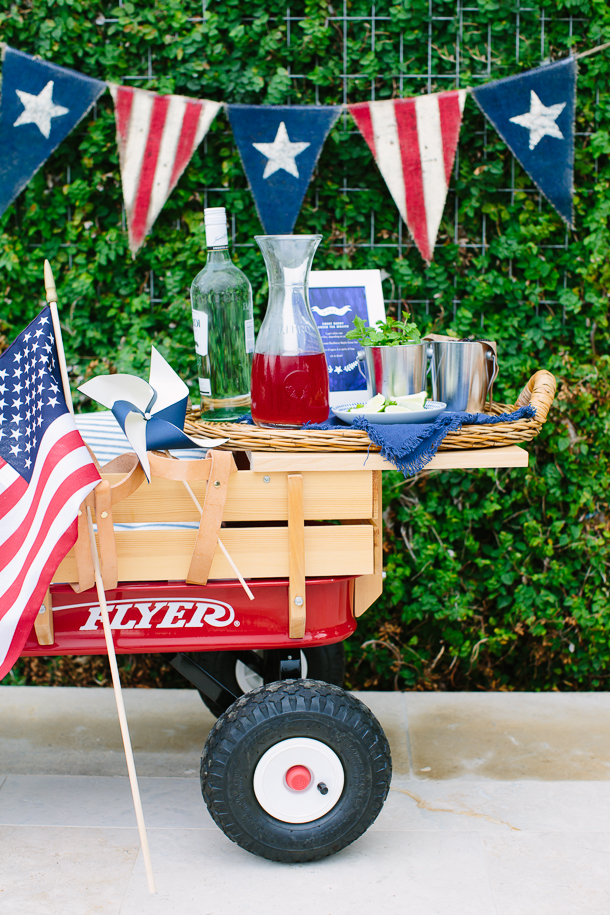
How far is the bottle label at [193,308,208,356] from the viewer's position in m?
1.88

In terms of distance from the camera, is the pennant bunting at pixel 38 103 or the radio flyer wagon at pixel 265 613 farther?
the pennant bunting at pixel 38 103

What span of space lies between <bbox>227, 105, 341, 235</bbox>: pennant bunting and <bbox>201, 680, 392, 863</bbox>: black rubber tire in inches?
58.1

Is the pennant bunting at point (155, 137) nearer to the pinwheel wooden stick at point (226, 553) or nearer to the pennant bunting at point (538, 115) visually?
the pennant bunting at point (538, 115)

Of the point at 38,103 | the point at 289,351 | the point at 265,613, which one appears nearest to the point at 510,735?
the point at 265,613

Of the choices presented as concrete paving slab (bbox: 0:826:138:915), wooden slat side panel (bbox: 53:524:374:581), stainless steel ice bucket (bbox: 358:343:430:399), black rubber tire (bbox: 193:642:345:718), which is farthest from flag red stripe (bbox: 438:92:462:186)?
concrete paving slab (bbox: 0:826:138:915)

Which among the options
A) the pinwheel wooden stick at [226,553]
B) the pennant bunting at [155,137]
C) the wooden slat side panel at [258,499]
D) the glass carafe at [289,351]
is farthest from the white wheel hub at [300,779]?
the pennant bunting at [155,137]

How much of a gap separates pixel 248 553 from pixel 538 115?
1.67m

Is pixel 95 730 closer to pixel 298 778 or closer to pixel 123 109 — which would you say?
pixel 298 778

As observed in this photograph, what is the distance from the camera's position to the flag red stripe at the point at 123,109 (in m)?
2.43

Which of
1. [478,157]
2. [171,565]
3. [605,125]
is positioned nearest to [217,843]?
[171,565]

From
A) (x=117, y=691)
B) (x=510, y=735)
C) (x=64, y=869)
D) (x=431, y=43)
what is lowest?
(x=510, y=735)

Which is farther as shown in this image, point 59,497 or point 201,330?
point 201,330

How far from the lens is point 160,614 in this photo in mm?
1723

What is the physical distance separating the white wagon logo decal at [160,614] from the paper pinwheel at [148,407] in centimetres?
30
